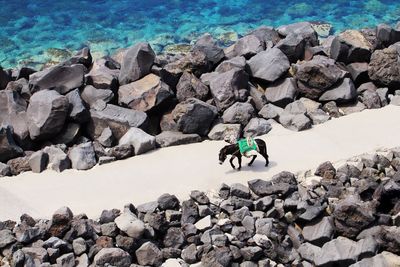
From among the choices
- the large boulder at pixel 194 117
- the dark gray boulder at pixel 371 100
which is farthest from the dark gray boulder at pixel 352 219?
the dark gray boulder at pixel 371 100

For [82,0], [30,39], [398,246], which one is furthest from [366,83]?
[82,0]

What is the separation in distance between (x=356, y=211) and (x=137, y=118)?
5968 mm

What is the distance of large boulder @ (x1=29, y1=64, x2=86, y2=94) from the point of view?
15891 mm

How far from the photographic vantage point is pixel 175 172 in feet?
45.2

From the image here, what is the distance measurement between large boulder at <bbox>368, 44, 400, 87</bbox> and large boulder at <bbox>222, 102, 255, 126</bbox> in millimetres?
3864

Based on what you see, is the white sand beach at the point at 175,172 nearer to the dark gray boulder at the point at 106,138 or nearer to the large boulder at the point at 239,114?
the large boulder at the point at 239,114

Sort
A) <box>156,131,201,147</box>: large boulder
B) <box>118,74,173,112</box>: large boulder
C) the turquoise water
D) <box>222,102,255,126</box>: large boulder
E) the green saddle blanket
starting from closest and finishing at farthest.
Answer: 1. the green saddle blanket
2. <box>156,131,201,147</box>: large boulder
3. <box>222,102,255,126</box>: large boulder
4. <box>118,74,173,112</box>: large boulder
5. the turquoise water

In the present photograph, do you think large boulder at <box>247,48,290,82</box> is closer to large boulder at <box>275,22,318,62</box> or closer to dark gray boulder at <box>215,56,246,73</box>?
dark gray boulder at <box>215,56,246,73</box>

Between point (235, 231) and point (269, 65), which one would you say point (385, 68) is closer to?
point (269, 65)

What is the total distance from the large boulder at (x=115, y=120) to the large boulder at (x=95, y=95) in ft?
1.44

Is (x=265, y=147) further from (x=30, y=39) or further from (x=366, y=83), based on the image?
(x=30, y=39)

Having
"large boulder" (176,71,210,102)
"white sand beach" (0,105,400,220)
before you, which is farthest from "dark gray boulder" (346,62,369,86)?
"large boulder" (176,71,210,102)

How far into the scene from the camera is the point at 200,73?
56.2 ft

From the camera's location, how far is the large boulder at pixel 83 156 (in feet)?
46.0
